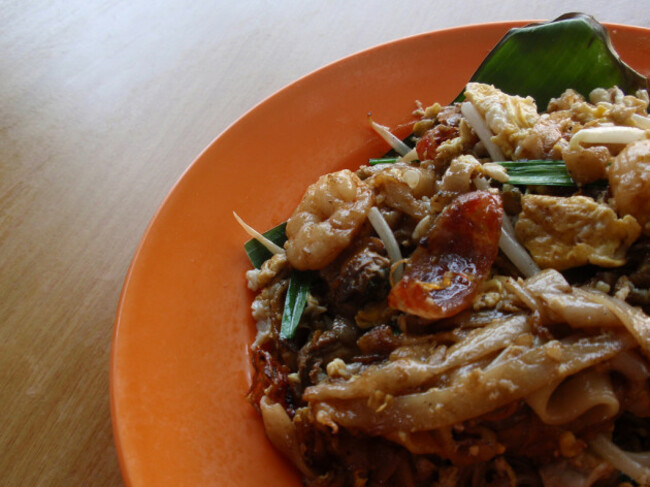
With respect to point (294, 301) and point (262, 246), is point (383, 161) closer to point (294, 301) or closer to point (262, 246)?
point (262, 246)

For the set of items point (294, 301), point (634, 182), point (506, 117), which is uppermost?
point (506, 117)

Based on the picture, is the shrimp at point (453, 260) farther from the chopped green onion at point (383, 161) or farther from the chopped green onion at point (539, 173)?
the chopped green onion at point (383, 161)

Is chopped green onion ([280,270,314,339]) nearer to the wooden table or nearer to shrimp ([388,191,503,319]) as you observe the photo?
shrimp ([388,191,503,319])

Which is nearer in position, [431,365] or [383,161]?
[431,365]

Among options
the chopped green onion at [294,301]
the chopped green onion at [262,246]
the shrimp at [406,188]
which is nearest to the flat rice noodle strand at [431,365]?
the chopped green onion at [294,301]

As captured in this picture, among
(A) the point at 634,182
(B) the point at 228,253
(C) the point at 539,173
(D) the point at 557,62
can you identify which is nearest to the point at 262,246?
(B) the point at 228,253

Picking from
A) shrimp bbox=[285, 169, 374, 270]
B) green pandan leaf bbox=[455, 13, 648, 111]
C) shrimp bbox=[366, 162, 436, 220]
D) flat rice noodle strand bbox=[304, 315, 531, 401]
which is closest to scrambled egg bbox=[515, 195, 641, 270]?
flat rice noodle strand bbox=[304, 315, 531, 401]
